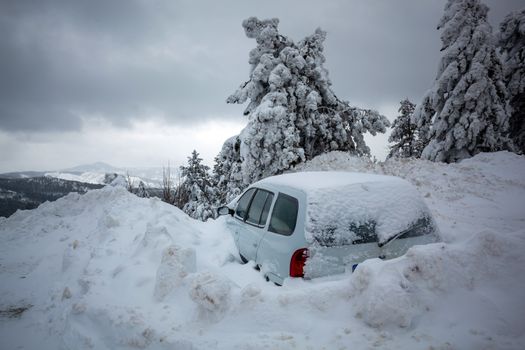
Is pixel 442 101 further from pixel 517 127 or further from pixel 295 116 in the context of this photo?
pixel 295 116

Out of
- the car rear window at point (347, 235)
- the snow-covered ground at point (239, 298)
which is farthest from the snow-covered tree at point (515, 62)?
the car rear window at point (347, 235)

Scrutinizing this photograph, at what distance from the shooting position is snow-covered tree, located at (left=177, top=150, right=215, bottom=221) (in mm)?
21625

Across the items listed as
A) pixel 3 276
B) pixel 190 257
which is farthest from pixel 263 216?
pixel 3 276

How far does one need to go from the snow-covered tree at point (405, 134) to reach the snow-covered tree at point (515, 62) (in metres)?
10.1

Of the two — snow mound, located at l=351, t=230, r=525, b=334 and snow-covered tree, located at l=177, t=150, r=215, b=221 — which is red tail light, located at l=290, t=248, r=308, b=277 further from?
snow-covered tree, located at l=177, t=150, r=215, b=221

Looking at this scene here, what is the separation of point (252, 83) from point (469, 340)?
13021 mm

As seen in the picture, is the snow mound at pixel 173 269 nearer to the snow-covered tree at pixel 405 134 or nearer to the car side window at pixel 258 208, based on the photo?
the car side window at pixel 258 208

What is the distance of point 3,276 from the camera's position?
640 centimetres

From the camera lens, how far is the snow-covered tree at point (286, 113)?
41.3 ft

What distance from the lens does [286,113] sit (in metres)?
12.9

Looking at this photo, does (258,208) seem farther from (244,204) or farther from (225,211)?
(225,211)

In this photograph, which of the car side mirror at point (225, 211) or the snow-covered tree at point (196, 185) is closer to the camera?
the car side mirror at point (225, 211)

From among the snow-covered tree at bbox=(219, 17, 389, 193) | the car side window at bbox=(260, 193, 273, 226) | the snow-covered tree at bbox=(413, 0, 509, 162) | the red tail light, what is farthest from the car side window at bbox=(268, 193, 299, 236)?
the snow-covered tree at bbox=(413, 0, 509, 162)

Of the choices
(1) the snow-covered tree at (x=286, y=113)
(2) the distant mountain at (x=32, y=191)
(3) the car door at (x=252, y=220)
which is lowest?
(2) the distant mountain at (x=32, y=191)
